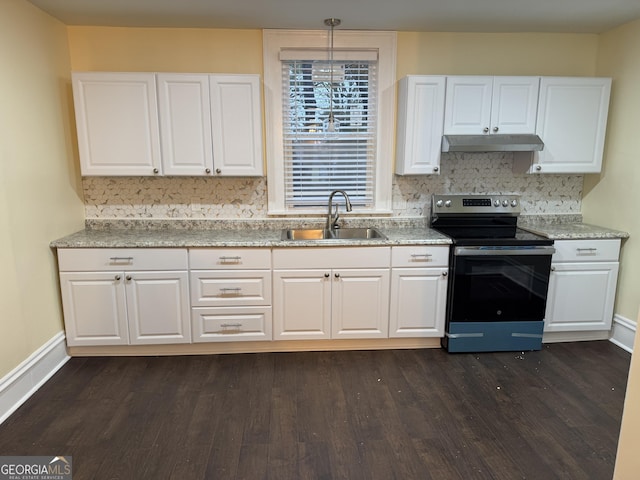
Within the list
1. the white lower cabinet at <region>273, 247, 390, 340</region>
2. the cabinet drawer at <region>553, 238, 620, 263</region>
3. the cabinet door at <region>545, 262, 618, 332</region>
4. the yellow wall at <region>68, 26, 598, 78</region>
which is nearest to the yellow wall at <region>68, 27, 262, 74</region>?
the yellow wall at <region>68, 26, 598, 78</region>

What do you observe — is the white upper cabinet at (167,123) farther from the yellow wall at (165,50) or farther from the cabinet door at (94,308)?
the cabinet door at (94,308)

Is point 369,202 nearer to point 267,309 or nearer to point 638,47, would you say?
point 267,309

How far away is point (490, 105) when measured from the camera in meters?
3.05

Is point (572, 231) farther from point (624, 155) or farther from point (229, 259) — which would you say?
point (229, 259)

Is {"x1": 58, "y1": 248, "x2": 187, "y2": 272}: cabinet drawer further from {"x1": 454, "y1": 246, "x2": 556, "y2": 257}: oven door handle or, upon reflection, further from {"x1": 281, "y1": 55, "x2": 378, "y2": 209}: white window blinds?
{"x1": 454, "y1": 246, "x2": 556, "y2": 257}: oven door handle

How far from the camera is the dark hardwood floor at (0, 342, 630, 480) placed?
1985mm

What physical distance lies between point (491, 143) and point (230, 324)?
2291 millimetres

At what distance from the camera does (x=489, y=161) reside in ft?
11.2

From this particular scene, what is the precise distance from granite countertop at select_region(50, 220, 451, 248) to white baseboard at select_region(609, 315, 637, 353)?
5.00ft

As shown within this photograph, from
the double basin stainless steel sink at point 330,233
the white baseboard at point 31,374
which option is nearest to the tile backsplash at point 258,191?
the double basin stainless steel sink at point 330,233

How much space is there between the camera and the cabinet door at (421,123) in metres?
3.02

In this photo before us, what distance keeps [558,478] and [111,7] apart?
143 inches

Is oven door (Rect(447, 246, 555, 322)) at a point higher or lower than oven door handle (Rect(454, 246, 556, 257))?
lower

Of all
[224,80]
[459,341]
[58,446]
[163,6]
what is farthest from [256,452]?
[163,6]
